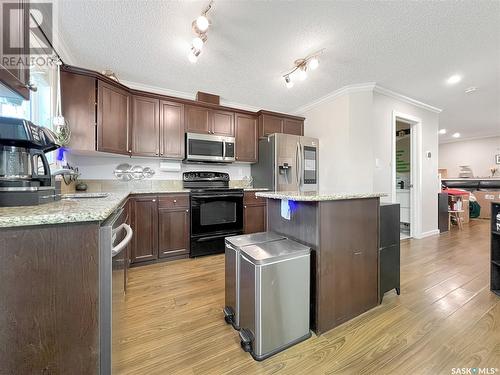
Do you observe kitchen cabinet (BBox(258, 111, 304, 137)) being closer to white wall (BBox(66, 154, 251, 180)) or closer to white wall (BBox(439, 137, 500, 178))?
white wall (BBox(66, 154, 251, 180))

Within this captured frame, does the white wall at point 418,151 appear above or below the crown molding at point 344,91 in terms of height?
below

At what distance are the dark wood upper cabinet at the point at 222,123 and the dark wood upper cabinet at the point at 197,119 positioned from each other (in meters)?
0.09

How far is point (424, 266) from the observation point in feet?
8.71

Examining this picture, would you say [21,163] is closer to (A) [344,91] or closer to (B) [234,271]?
(B) [234,271]

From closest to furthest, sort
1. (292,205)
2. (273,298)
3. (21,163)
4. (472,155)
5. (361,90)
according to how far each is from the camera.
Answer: (21,163)
(273,298)
(292,205)
(361,90)
(472,155)

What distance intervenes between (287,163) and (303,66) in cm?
149

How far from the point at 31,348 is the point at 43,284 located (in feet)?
0.73

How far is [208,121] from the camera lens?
3.46m

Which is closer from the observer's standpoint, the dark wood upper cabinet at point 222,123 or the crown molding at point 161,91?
the crown molding at point 161,91

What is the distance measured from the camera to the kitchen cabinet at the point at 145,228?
268 centimetres

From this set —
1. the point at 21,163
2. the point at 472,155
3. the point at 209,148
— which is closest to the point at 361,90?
the point at 209,148

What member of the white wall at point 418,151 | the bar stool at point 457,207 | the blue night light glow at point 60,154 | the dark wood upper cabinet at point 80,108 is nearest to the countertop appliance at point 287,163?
the white wall at point 418,151

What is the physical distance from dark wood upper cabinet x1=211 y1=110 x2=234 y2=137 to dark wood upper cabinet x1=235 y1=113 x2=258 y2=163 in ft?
0.38

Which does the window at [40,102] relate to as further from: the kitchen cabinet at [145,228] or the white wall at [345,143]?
the white wall at [345,143]
